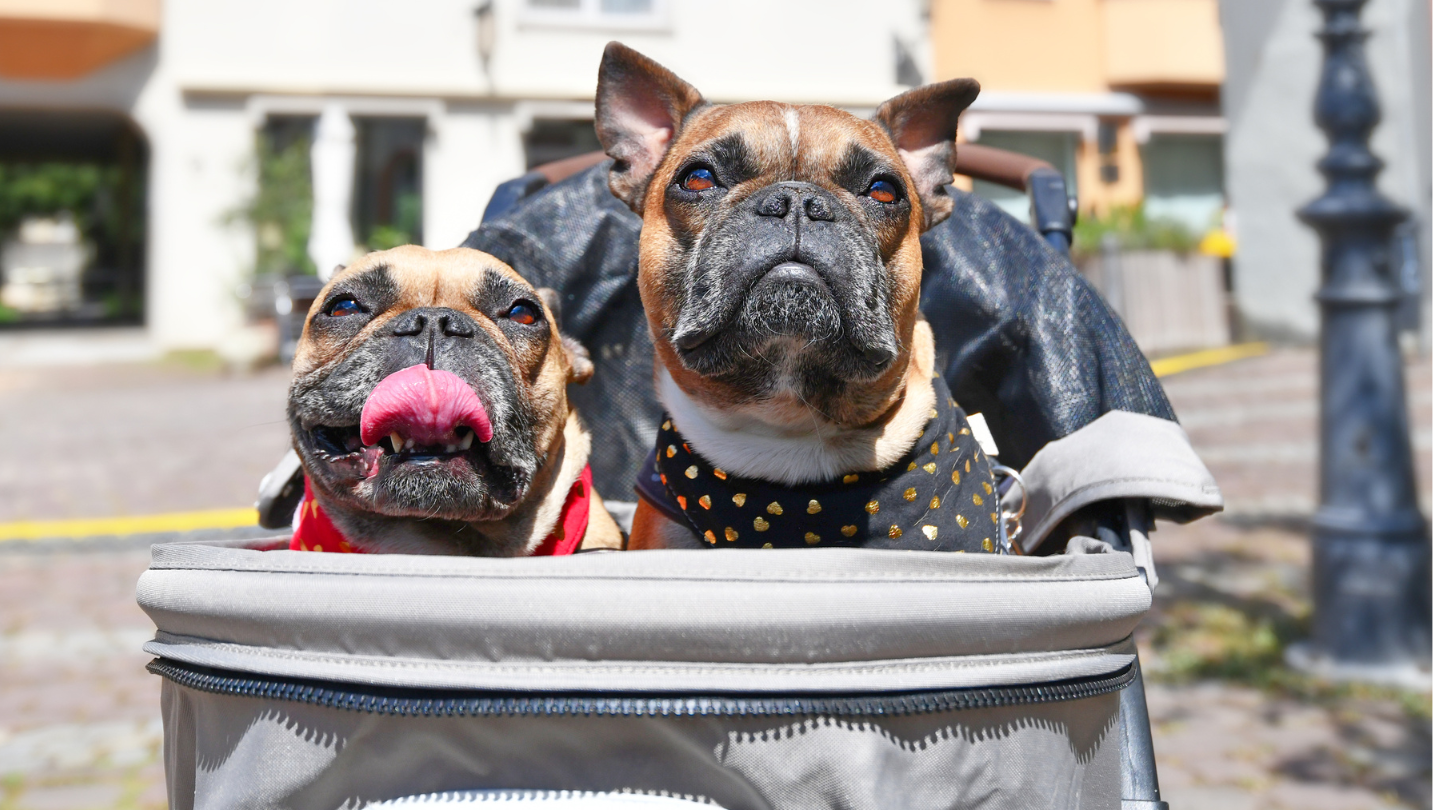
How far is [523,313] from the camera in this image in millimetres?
2225

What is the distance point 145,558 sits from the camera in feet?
20.1

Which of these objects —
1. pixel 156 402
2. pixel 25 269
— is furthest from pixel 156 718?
pixel 25 269

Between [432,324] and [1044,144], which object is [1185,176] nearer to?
[1044,144]

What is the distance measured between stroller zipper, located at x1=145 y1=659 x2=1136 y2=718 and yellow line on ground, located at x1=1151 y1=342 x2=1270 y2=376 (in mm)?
11256

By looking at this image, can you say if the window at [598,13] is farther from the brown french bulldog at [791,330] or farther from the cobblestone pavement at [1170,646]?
the brown french bulldog at [791,330]

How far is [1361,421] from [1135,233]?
1052 centimetres

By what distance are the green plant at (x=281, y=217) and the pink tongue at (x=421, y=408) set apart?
15.4m

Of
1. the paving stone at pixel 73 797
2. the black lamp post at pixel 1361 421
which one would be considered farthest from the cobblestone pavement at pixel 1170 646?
the black lamp post at pixel 1361 421

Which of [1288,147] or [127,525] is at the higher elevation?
[1288,147]

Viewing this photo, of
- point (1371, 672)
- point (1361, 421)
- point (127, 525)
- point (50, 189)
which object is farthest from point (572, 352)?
point (50, 189)

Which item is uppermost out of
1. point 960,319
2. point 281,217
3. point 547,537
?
point 281,217

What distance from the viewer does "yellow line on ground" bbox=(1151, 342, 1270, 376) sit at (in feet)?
41.3

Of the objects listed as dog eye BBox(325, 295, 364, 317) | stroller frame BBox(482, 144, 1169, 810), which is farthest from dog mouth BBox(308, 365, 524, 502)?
stroller frame BBox(482, 144, 1169, 810)

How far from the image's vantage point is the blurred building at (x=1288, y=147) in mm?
13016
